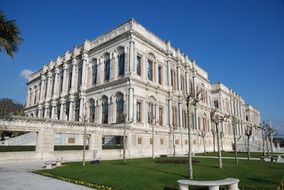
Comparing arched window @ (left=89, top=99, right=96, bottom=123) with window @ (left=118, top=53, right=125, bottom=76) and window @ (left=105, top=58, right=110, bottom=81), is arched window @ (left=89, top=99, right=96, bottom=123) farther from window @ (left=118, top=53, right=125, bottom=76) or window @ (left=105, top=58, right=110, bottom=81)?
window @ (left=118, top=53, right=125, bottom=76)

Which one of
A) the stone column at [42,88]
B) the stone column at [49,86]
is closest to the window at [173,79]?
the stone column at [49,86]

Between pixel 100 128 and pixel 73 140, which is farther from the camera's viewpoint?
pixel 73 140

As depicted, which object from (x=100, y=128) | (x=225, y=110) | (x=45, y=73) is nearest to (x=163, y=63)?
(x=100, y=128)

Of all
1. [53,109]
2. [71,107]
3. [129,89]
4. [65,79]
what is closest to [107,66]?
[129,89]

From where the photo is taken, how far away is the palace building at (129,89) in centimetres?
3244

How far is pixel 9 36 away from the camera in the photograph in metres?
9.85

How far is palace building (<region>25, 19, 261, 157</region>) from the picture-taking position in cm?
3244

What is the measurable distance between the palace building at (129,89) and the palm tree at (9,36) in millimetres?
17278

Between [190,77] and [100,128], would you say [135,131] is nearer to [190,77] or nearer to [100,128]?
[100,128]

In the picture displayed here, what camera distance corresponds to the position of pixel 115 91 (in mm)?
34312

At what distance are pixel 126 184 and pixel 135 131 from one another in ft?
67.5

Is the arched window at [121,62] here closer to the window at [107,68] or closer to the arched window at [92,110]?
the window at [107,68]

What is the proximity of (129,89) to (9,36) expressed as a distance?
22631mm

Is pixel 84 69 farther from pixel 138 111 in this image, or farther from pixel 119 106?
pixel 138 111
